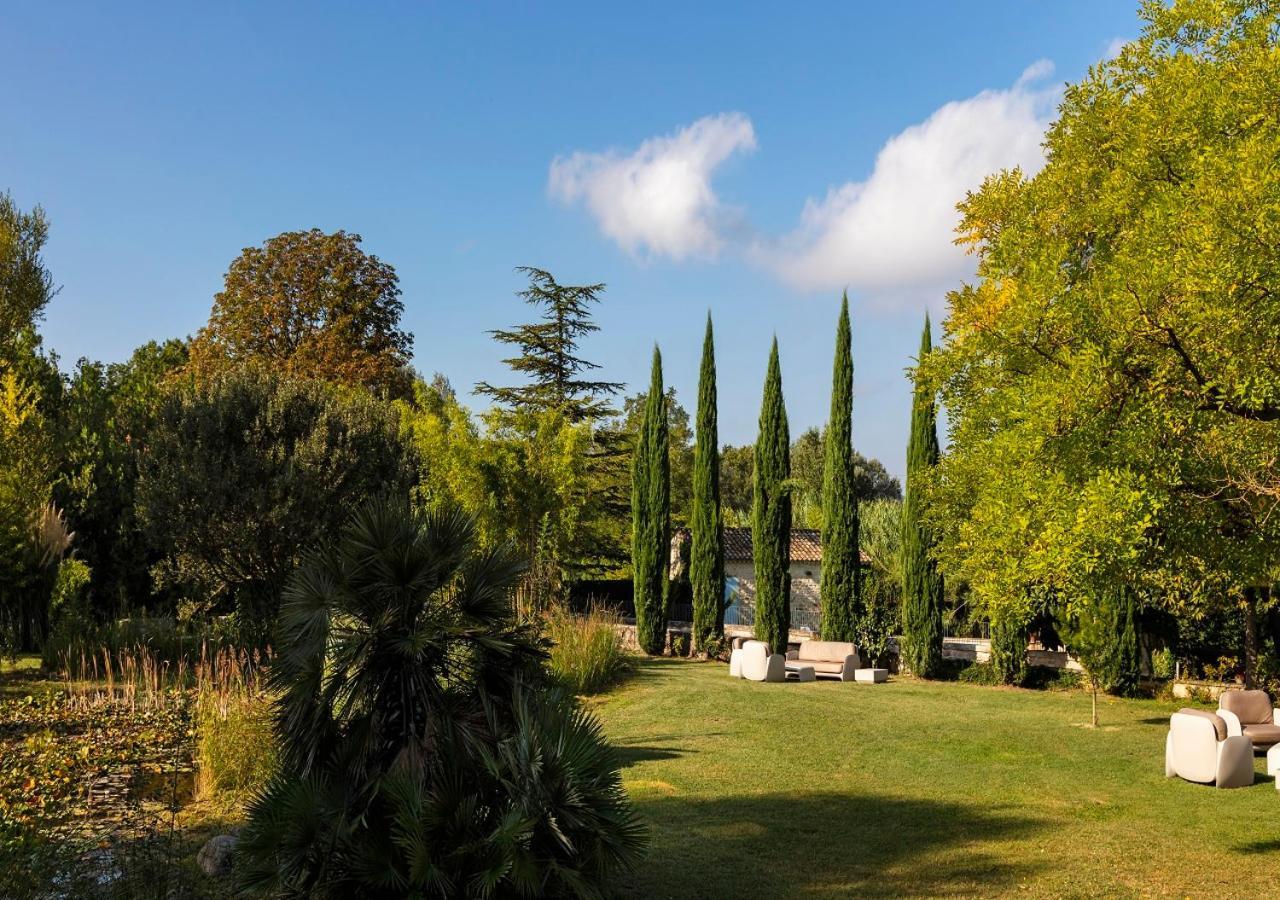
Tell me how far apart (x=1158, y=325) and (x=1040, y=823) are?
4.32m

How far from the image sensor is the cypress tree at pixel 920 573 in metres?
20.8

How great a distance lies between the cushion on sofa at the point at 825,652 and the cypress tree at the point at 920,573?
207 cm

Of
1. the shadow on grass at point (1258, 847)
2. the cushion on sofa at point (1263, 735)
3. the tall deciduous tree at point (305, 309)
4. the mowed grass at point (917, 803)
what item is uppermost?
the tall deciduous tree at point (305, 309)

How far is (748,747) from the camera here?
11.8 m

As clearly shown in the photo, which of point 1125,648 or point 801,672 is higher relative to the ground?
point 1125,648

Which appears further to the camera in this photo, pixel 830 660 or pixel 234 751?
pixel 830 660

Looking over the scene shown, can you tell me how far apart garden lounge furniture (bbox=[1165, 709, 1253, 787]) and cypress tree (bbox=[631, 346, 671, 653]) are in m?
14.6

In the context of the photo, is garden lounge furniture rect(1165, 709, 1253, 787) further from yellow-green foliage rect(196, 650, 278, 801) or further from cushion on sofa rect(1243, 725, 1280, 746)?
yellow-green foliage rect(196, 650, 278, 801)

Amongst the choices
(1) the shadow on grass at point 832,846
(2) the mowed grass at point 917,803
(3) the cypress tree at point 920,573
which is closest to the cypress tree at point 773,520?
(3) the cypress tree at point 920,573

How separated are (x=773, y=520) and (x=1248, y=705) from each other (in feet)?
39.4

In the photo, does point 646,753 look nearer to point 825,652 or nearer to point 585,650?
point 585,650

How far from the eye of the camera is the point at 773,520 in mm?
23516

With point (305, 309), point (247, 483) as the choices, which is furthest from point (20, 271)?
point (247, 483)

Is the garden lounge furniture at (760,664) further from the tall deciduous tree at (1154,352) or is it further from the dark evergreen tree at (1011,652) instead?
the tall deciduous tree at (1154,352)
